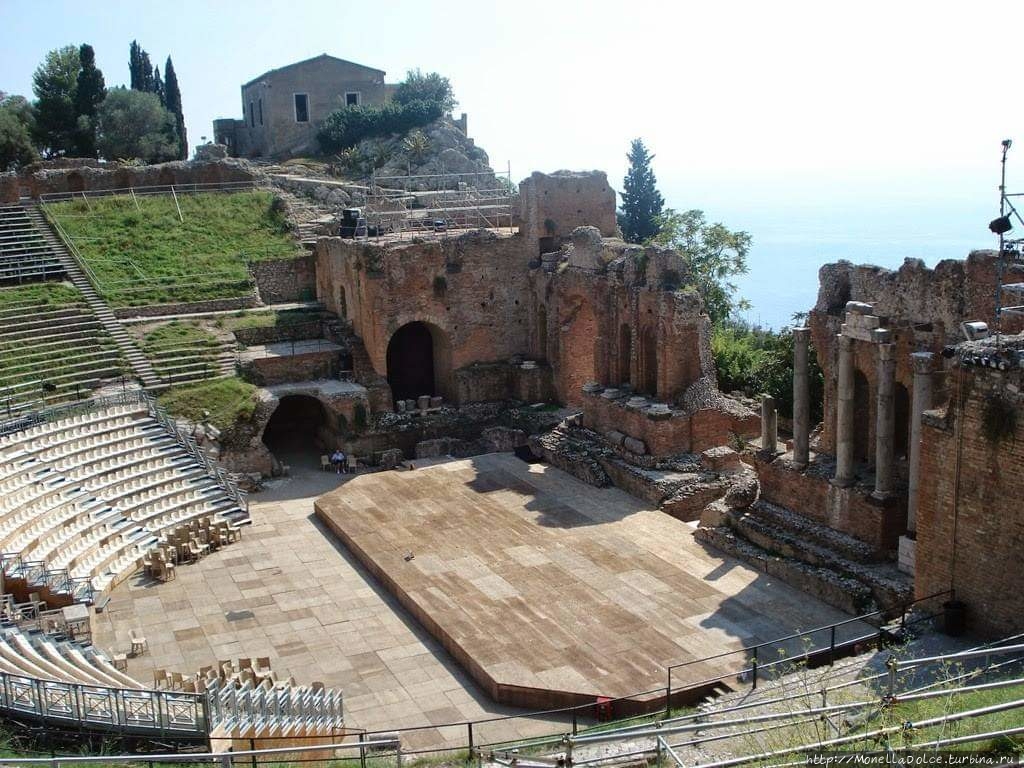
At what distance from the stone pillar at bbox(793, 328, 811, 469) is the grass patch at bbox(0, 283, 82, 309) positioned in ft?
74.1

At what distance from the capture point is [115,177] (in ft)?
145

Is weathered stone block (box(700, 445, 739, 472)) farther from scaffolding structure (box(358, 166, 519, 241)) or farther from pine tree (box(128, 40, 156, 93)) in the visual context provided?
pine tree (box(128, 40, 156, 93))

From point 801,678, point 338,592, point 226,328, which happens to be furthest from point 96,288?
point 801,678

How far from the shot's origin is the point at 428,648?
19.2 m

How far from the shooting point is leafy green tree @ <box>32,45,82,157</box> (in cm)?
5225

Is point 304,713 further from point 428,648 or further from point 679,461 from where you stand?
point 679,461

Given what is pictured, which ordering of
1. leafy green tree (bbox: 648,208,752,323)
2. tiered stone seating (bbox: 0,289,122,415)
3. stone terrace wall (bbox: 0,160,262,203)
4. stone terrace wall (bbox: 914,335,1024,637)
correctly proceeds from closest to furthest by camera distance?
stone terrace wall (bbox: 914,335,1024,637)
tiered stone seating (bbox: 0,289,122,415)
stone terrace wall (bbox: 0,160,262,203)
leafy green tree (bbox: 648,208,752,323)

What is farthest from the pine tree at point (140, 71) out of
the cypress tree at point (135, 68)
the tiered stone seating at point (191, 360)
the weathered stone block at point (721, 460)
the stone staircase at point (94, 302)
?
the weathered stone block at point (721, 460)

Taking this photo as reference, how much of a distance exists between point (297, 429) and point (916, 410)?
1976 centimetres

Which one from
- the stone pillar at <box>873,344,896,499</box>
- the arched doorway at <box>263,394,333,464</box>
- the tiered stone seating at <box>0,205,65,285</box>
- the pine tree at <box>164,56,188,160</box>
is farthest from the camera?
the pine tree at <box>164,56,188,160</box>

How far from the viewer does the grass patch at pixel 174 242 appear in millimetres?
36188

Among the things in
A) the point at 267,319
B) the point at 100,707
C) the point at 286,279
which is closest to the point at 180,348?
the point at 267,319

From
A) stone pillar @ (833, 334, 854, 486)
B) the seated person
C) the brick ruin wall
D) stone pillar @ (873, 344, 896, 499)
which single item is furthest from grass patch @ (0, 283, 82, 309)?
stone pillar @ (873, 344, 896, 499)

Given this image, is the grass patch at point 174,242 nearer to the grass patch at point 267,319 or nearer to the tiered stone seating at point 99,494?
the grass patch at point 267,319
